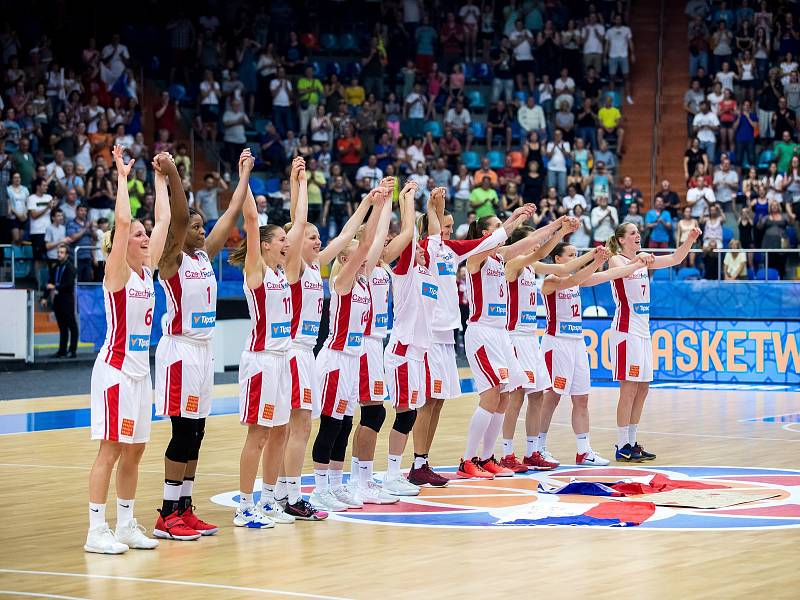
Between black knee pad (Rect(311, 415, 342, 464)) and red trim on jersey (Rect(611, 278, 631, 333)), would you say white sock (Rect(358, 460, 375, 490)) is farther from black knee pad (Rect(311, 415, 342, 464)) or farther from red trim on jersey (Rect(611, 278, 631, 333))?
red trim on jersey (Rect(611, 278, 631, 333))

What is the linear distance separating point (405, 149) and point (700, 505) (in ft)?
61.3

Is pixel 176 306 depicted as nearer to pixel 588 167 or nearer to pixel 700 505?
pixel 700 505

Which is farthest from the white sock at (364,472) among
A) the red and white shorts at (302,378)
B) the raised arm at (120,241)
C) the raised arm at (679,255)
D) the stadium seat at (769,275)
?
the stadium seat at (769,275)

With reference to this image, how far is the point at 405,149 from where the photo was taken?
27781 mm

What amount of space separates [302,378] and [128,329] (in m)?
1.60

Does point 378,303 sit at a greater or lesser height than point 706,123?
lesser

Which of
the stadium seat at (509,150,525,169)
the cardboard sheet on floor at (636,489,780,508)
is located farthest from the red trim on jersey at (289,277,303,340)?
the stadium seat at (509,150,525,169)

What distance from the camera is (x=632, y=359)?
13.0 m

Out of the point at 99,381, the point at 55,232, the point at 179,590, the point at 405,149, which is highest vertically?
the point at 405,149

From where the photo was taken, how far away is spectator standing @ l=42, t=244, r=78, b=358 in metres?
22.1

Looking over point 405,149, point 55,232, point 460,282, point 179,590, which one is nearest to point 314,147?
point 405,149

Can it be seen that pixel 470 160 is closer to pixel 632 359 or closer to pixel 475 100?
pixel 475 100

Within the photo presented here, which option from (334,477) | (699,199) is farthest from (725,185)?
(334,477)

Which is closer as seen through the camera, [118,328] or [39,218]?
[118,328]
